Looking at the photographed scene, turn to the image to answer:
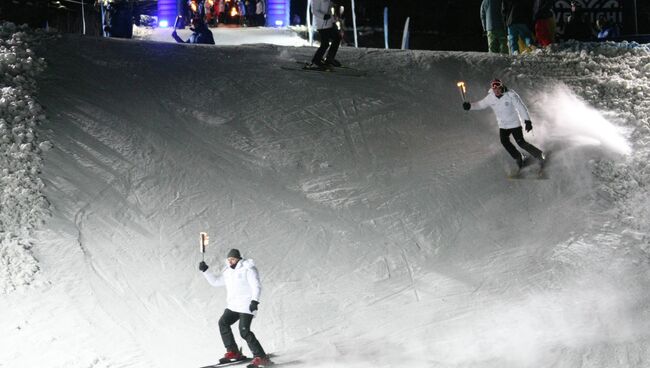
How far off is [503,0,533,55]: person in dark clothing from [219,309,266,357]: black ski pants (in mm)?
12973

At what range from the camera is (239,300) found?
10734mm

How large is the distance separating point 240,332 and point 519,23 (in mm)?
13389

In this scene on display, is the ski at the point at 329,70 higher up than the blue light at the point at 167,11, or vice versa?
the blue light at the point at 167,11

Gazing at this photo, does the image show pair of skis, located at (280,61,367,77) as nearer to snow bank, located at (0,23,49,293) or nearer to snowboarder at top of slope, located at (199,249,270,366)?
snow bank, located at (0,23,49,293)

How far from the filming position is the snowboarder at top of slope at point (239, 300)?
34.8ft

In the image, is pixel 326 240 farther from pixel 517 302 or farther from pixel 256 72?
pixel 256 72

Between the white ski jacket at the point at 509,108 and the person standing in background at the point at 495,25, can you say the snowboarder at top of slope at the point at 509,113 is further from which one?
the person standing in background at the point at 495,25

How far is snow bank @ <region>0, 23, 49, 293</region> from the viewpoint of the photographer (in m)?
12.6

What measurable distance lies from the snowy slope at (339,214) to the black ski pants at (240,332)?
0.40 meters

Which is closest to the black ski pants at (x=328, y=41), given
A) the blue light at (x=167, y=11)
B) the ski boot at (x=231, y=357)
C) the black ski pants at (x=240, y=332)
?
the black ski pants at (x=240, y=332)

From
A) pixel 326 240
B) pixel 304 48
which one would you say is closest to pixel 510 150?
pixel 326 240

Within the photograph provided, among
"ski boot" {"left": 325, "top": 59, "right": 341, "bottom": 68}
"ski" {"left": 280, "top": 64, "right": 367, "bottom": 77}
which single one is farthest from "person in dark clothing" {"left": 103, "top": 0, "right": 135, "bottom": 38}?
"ski boot" {"left": 325, "top": 59, "right": 341, "bottom": 68}

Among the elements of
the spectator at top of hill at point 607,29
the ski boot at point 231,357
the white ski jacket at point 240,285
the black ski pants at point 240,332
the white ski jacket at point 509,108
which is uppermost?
the spectator at top of hill at point 607,29

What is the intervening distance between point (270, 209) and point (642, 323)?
5.54m
